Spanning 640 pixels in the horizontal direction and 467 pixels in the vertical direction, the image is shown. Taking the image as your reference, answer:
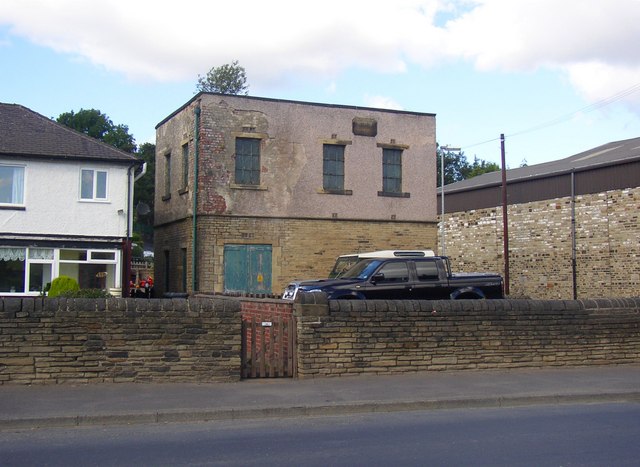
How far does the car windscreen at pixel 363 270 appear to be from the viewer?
1714 centimetres

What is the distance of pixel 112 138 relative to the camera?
212ft

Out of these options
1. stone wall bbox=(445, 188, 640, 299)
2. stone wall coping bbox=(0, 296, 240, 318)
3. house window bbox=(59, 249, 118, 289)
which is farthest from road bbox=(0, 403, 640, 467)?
stone wall bbox=(445, 188, 640, 299)

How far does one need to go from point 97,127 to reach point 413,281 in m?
54.1

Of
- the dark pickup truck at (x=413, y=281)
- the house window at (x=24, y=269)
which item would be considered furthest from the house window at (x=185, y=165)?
the dark pickup truck at (x=413, y=281)

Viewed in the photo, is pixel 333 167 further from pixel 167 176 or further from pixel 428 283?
pixel 428 283

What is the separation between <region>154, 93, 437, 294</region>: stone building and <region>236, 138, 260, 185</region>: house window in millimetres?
34

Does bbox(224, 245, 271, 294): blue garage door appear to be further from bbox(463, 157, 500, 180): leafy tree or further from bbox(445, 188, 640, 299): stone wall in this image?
bbox(463, 157, 500, 180): leafy tree

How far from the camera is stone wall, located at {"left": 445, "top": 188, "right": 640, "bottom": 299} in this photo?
31.3 metres

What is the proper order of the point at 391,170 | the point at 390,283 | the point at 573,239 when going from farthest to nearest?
the point at 573,239 < the point at 391,170 < the point at 390,283

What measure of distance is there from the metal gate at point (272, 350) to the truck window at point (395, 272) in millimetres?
4728

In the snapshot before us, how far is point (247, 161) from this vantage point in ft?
80.7

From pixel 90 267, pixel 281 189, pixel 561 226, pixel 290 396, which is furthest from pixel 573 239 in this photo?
pixel 290 396

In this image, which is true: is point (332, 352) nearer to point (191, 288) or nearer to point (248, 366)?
point (248, 366)

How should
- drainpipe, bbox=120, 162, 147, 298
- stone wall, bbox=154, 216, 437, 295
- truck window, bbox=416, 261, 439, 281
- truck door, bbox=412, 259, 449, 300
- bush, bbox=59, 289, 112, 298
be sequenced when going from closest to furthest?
truck door, bbox=412, 259, 449, 300 → truck window, bbox=416, 261, 439, 281 → bush, bbox=59, 289, 112, 298 → stone wall, bbox=154, 216, 437, 295 → drainpipe, bbox=120, 162, 147, 298
